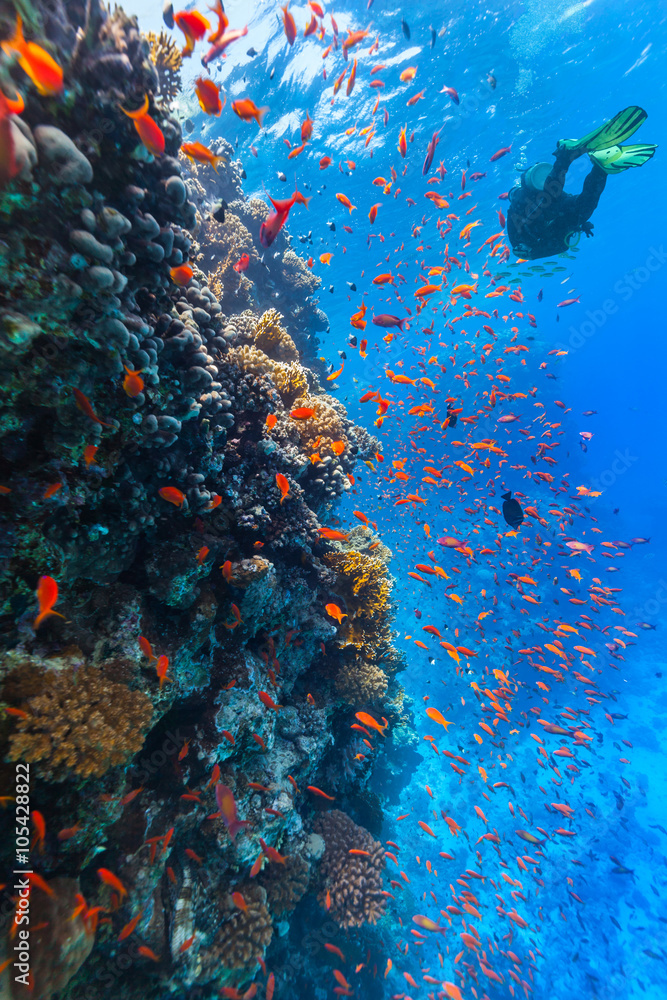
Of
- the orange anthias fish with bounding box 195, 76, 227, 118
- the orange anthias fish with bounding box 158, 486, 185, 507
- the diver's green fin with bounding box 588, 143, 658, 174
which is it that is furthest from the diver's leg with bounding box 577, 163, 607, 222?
the orange anthias fish with bounding box 158, 486, 185, 507

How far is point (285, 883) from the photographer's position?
532cm

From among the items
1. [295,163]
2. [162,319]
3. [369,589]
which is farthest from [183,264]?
[295,163]

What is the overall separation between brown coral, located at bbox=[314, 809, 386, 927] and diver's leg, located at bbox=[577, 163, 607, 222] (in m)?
11.9

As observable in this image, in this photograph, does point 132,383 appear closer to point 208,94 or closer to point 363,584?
point 208,94

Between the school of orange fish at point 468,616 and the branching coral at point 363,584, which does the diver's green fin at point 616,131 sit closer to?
the school of orange fish at point 468,616

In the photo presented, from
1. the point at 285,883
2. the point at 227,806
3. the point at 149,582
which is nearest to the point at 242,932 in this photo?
the point at 285,883

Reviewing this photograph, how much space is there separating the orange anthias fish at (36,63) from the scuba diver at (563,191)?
7924mm

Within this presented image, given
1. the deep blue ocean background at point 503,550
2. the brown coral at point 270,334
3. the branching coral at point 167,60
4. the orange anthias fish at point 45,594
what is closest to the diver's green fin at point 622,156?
the deep blue ocean background at point 503,550

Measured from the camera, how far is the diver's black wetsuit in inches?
281

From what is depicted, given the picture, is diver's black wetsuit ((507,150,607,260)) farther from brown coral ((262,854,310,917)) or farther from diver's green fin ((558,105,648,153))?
brown coral ((262,854,310,917))

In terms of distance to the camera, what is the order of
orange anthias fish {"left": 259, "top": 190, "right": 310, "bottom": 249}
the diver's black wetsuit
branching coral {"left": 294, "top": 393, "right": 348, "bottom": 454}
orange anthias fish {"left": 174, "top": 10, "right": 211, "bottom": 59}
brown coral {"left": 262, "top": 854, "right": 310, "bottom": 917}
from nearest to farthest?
orange anthias fish {"left": 259, "top": 190, "right": 310, "bottom": 249}, orange anthias fish {"left": 174, "top": 10, "right": 211, "bottom": 59}, brown coral {"left": 262, "top": 854, "right": 310, "bottom": 917}, branching coral {"left": 294, "top": 393, "right": 348, "bottom": 454}, the diver's black wetsuit

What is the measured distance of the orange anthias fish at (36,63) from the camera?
1918 mm

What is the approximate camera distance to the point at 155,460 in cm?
358

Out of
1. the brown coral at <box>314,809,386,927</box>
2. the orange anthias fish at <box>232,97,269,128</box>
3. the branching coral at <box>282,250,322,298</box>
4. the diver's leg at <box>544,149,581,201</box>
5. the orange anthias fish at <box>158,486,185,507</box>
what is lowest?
the brown coral at <box>314,809,386,927</box>
